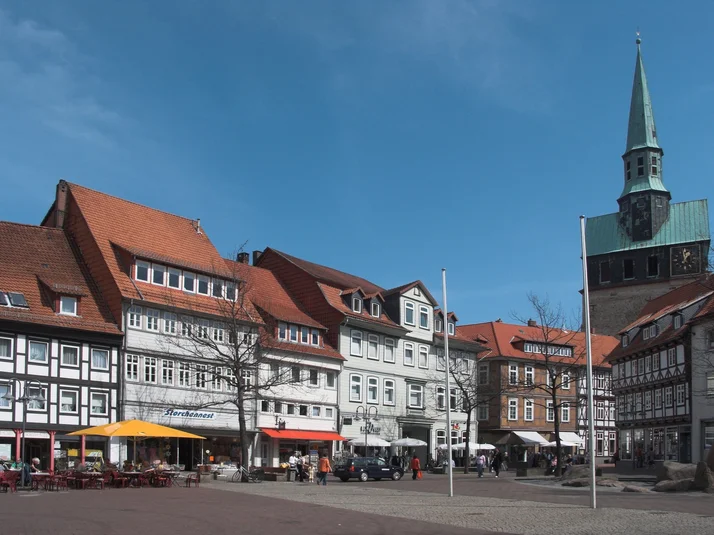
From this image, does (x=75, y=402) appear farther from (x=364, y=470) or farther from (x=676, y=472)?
(x=676, y=472)

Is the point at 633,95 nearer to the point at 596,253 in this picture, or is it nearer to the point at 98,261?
the point at 596,253

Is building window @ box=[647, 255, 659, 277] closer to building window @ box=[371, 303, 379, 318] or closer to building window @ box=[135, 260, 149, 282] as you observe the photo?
building window @ box=[371, 303, 379, 318]

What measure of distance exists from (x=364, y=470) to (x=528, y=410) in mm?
38322

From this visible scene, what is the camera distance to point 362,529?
18.2 m

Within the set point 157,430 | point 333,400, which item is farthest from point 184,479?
point 333,400

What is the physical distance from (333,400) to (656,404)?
71.1 ft

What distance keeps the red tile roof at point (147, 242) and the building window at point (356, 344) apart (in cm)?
899

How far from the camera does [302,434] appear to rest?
5381cm

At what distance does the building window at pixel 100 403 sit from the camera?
42.9 meters

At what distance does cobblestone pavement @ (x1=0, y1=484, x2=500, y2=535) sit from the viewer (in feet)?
57.8

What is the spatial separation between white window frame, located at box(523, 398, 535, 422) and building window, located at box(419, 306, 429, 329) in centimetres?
A: 1725

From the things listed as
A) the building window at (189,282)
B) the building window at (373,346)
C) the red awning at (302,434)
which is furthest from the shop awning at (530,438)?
the building window at (189,282)

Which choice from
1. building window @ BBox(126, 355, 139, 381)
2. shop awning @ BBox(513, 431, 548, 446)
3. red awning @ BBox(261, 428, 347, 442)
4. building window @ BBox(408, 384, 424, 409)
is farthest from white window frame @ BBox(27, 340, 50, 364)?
shop awning @ BBox(513, 431, 548, 446)

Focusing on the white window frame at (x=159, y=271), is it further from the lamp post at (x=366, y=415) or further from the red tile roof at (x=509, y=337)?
the red tile roof at (x=509, y=337)
